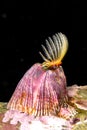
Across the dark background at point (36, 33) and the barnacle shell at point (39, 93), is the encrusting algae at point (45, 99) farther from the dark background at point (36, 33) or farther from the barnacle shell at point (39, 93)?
the dark background at point (36, 33)

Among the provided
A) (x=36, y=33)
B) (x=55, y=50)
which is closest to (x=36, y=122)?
(x=55, y=50)

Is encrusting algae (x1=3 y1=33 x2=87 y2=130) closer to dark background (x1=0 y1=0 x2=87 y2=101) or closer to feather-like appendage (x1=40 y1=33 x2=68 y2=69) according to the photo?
feather-like appendage (x1=40 y1=33 x2=68 y2=69)

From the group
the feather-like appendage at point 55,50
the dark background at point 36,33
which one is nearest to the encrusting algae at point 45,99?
the feather-like appendage at point 55,50

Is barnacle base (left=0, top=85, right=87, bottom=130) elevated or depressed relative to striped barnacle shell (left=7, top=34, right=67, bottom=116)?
depressed

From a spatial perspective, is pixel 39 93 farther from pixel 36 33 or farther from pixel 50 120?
pixel 36 33

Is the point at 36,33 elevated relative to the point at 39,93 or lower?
elevated

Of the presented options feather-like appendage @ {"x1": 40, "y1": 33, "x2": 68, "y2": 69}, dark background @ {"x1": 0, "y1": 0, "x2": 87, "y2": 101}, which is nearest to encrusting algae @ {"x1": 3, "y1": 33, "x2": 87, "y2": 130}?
feather-like appendage @ {"x1": 40, "y1": 33, "x2": 68, "y2": 69}
